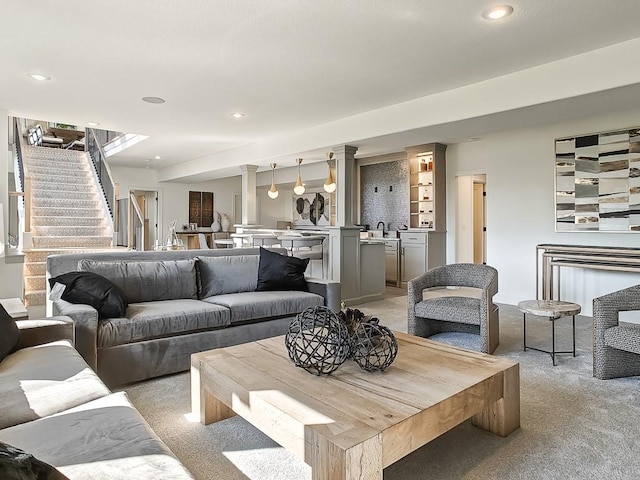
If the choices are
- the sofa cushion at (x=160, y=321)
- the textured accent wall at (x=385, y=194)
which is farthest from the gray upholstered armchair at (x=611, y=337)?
the textured accent wall at (x=385, y=194)

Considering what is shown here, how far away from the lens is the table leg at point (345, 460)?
1.37 meters

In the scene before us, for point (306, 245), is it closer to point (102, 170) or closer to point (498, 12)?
point (498, 12)

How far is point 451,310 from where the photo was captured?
354cm

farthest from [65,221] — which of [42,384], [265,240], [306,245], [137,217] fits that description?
[42,384]

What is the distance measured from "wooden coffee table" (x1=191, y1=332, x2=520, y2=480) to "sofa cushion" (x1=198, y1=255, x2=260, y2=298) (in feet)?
4.54

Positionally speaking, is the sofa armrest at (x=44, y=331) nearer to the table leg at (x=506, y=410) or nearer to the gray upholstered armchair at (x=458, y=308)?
the table leg at (x=506, y=410)

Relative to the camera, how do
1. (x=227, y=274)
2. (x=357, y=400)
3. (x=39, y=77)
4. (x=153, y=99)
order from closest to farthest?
(x=357, y=400) → (x=227, y=274) → (x=39, y=77) → (x=153, y=99)

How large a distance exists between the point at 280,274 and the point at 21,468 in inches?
130

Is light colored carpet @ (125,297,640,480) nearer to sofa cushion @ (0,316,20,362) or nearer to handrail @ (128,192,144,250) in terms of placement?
sofa cushion @ (0,316,20,362)

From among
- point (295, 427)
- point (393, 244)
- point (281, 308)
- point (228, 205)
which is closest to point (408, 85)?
point (281, 308)

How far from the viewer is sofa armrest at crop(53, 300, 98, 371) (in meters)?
2.62

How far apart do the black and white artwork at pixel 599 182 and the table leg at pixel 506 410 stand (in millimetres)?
3751

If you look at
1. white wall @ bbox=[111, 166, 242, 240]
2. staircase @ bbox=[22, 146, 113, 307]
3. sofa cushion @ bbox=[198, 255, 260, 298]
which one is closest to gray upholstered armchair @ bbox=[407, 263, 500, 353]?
sofa cushion @ bbox=[198, 255, 260, 298]

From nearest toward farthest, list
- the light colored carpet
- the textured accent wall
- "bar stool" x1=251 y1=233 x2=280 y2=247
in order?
→ the light colored carpet < "bar stool" x1=251 y1=233 x2=280 y2=247 < the textured accent wall
